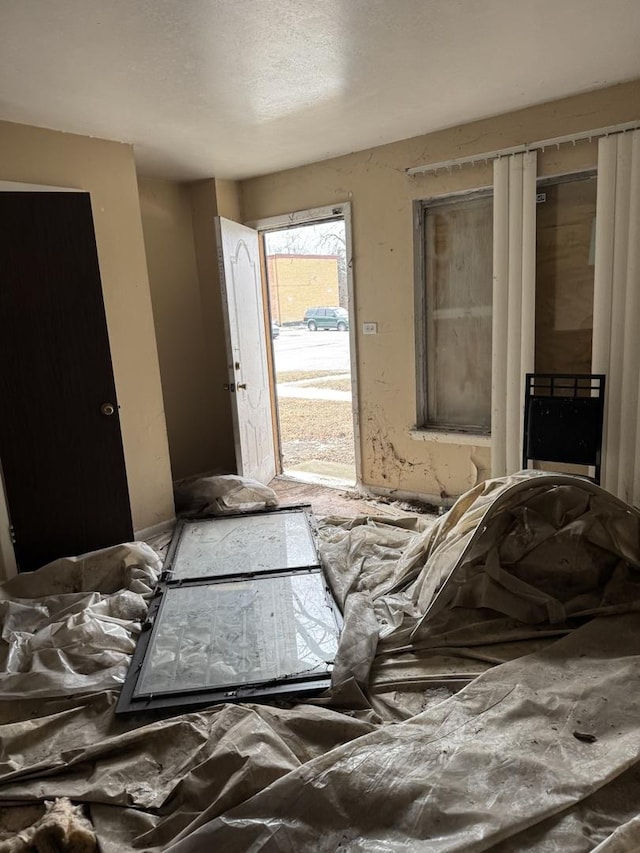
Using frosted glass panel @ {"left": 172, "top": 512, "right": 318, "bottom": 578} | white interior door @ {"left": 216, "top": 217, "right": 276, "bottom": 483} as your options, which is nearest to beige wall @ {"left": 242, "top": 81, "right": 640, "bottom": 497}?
white interior door @ {"left": 216, "top": 217, "right": 276, "bottom": 483}

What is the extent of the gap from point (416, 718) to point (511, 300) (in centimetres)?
241

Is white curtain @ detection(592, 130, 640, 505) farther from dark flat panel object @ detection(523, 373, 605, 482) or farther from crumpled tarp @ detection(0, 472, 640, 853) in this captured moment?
crumpled tarp @ detection(0, 472, 640, 853)

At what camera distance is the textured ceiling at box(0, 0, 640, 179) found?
78.8 inches

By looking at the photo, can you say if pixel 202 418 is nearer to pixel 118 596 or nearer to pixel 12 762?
pixel 118 596

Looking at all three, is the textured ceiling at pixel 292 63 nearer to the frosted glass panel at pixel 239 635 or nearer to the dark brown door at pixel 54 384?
the dark brown door at pixel 54 384

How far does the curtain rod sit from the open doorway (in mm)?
→ 726

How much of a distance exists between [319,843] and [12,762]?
1048 mm

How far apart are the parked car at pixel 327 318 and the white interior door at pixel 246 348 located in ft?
26.4

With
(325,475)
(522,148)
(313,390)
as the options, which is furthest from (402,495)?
(313,390)

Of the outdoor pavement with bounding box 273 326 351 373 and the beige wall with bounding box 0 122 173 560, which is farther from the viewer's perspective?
the outdoor pavement with bounding box 273 326 351 373

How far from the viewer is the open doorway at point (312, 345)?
16.3 ft

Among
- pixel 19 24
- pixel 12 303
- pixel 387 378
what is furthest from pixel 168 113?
pixel 387 378

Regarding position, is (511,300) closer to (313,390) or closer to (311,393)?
(311,393)

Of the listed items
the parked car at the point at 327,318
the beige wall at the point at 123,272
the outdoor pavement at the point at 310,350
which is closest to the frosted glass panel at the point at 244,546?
Answer: the beige wall at the point at 123,272
